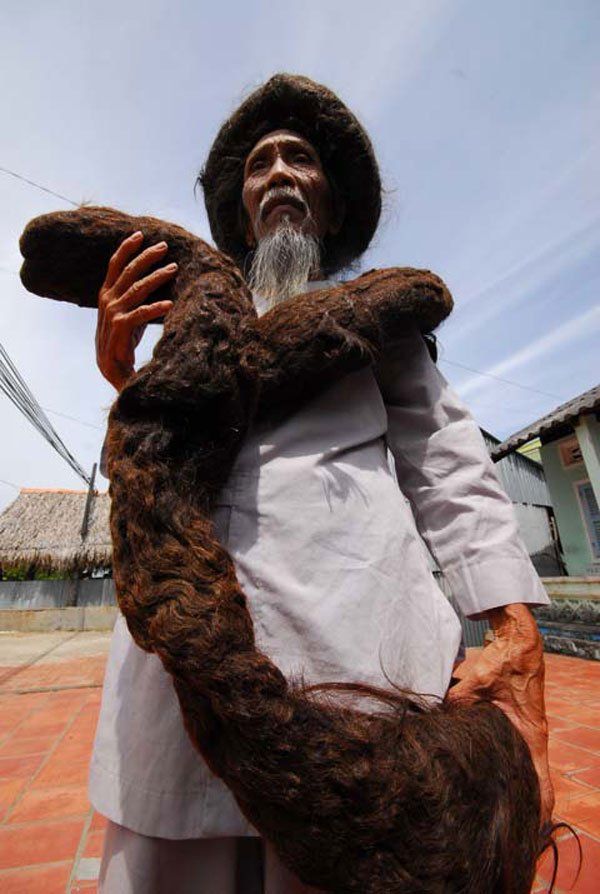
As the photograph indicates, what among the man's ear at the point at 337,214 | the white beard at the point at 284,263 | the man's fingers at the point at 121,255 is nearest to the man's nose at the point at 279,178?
the white beard at the point at 284,263

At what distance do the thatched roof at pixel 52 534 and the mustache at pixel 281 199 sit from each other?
1141cm

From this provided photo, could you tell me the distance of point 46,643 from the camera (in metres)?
7.34

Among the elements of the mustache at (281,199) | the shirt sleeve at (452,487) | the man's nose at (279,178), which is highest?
the man's nose at (279,178)

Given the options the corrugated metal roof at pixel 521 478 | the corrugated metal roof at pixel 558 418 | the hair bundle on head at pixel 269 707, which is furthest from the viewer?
the corrugated metal roof at pixel 521 478

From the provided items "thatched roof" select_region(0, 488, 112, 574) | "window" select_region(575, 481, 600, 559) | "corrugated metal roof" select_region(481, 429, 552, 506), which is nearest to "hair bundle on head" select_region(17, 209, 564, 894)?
"window" select_region(575, 481, 600, 559)

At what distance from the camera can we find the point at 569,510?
25.6ft

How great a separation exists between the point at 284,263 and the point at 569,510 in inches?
323

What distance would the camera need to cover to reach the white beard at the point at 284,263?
113 cm

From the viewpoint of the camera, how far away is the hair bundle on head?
0.43 meters

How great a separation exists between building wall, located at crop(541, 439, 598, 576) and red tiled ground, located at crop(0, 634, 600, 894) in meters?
3.93

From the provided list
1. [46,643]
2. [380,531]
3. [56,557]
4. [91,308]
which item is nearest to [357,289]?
[380,531]

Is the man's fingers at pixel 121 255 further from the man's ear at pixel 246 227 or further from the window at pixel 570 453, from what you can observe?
the window at pixel 570 453

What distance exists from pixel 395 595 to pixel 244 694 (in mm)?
342

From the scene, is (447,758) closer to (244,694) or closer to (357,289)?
(244,694)
